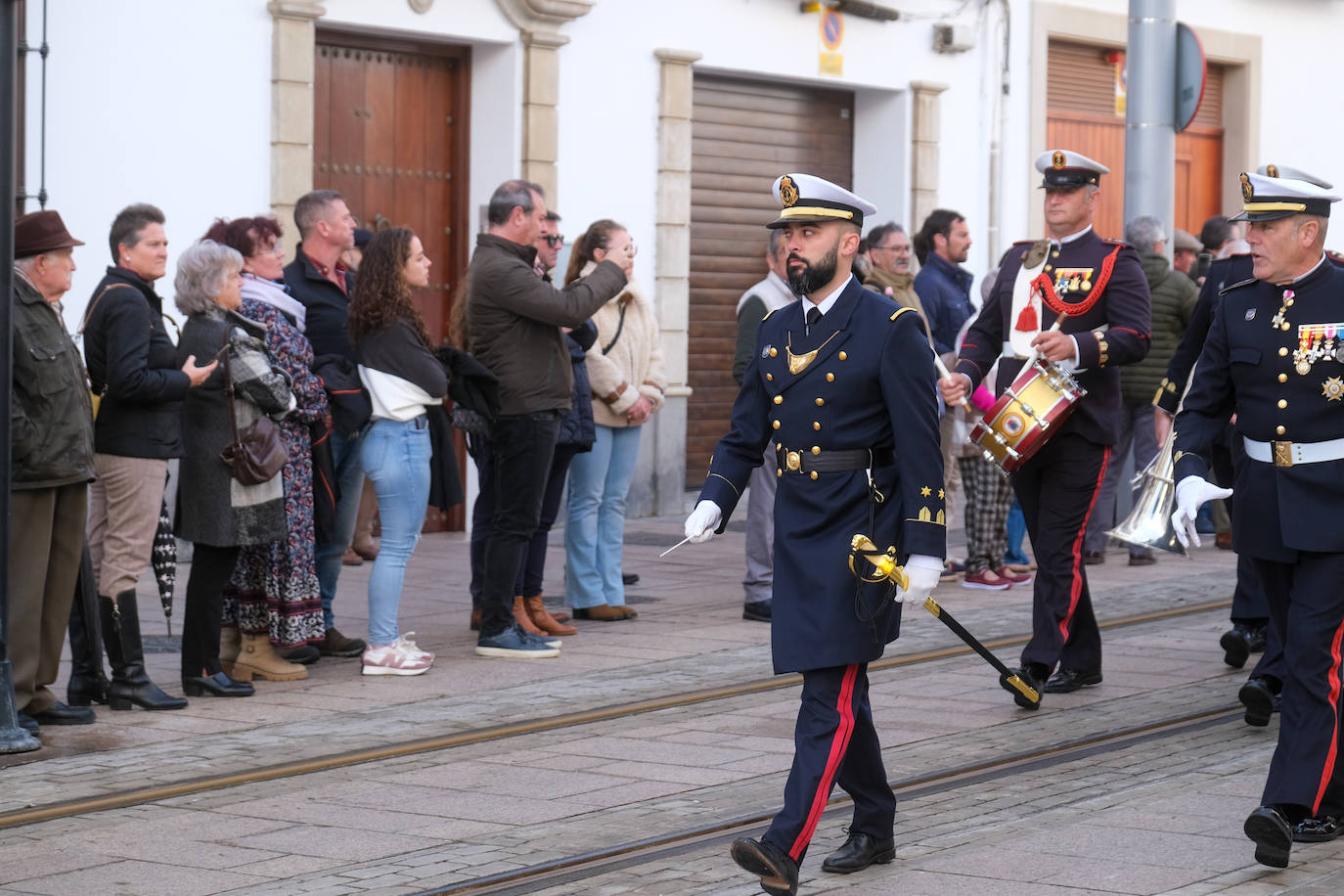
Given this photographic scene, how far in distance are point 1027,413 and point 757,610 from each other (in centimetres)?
281

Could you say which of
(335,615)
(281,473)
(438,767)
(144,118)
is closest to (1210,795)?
(438,767)

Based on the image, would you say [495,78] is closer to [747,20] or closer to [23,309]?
[747,20]

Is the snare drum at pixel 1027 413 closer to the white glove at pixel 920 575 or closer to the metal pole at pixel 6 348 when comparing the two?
the white glove at pixel 920 575

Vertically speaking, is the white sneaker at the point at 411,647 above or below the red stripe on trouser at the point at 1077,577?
below

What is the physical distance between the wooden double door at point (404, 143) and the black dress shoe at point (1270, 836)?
358 inches

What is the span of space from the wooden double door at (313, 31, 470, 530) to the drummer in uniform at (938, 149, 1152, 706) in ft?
20.3

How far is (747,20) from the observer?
16312 mm

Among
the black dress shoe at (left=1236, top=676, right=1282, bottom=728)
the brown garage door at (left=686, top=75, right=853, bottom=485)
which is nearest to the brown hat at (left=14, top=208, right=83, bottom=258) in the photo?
the black dress shoe at (left=1236, top=676, right=1282, bottom=728)

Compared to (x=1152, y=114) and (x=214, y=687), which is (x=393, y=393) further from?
(x=1152, y=114)

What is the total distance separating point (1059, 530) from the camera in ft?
27.0

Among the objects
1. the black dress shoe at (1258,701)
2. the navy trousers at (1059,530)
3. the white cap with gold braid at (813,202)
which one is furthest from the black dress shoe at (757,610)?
the white cap with gold braid at (813,202)

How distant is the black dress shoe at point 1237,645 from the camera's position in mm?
8977

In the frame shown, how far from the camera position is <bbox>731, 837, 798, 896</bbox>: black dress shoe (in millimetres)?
5207

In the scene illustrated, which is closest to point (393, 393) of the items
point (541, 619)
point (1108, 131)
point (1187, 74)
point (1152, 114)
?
point (541, 619)
